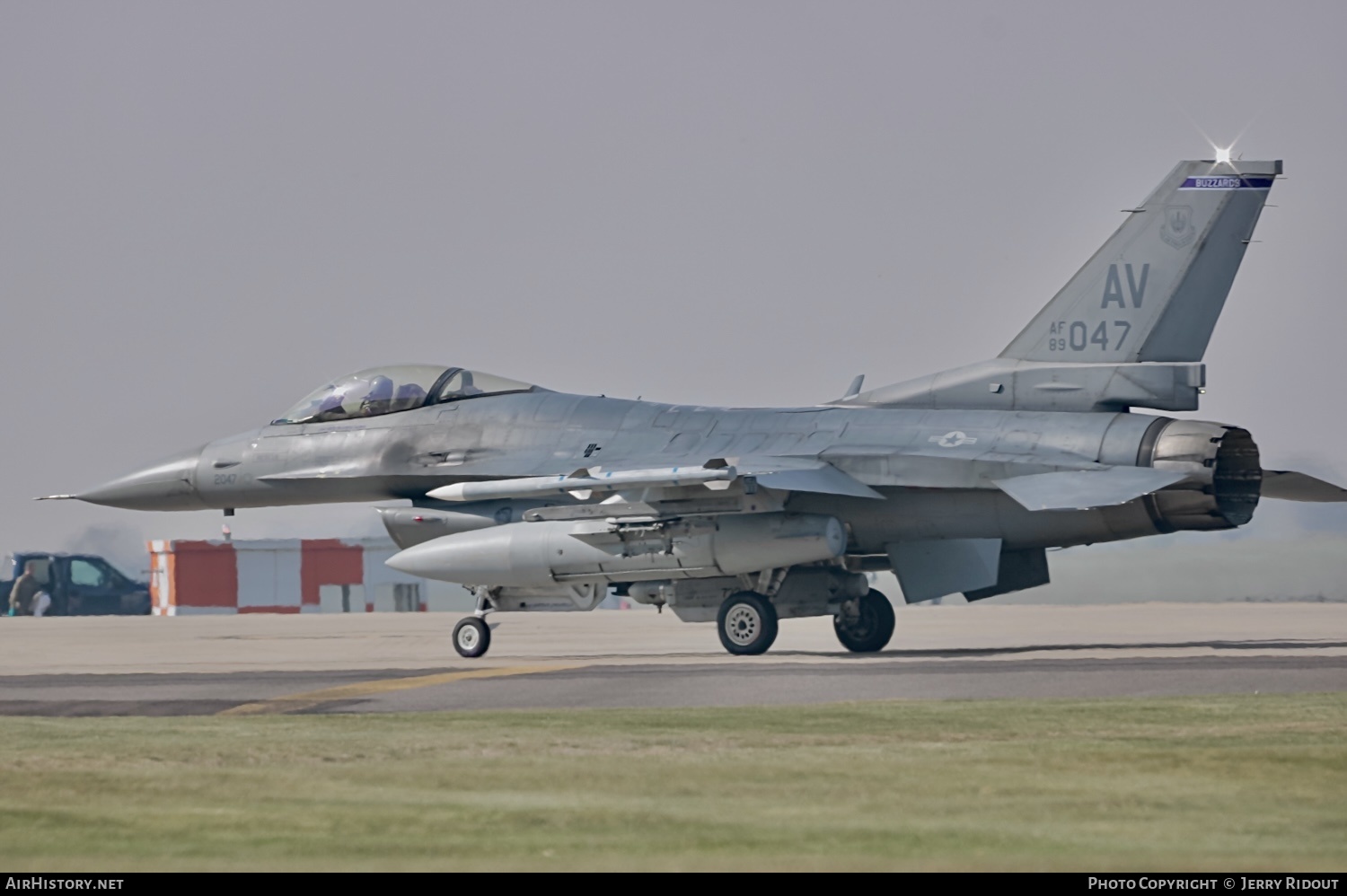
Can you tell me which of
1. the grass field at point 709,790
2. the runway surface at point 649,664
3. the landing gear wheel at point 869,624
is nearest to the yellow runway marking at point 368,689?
the runway surface at point 649,664

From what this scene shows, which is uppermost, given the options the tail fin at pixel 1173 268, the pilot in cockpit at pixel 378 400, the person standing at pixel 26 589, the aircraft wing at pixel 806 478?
the tail fin at pixel 1173 268

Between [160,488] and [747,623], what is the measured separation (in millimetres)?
9102

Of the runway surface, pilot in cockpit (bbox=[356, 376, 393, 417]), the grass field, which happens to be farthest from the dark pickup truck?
the grass field

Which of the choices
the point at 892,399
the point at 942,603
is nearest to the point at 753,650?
the point at 892,399

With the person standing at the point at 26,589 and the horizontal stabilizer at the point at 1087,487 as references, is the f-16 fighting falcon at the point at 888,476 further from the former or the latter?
the person standing at the point at 26,589

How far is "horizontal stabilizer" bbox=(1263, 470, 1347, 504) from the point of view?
21000 millimetres

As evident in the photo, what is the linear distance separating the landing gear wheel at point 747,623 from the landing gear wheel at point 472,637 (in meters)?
3.13

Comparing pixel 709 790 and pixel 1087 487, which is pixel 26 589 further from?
pixel 709 790

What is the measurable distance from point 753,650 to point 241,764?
37.4 feet

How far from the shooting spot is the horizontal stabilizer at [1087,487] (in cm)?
1870

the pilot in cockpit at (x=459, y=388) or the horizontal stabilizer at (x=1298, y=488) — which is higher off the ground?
the pilot in cockpit at (x=459, y=388)

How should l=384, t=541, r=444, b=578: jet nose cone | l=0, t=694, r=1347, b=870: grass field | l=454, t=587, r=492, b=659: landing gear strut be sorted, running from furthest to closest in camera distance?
l=454, t=587, r=492, b=659: landing gear strut < l=384, t=541, r=444, b=578: jet nose cone < l=0, t=694, r=1347, b=870: grass field

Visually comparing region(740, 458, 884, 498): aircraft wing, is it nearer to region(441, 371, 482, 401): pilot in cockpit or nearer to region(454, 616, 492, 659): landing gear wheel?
region(454, 616, 492, 659): landing gear wheel

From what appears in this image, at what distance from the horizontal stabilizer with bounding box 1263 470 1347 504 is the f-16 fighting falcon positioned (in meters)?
0.04
